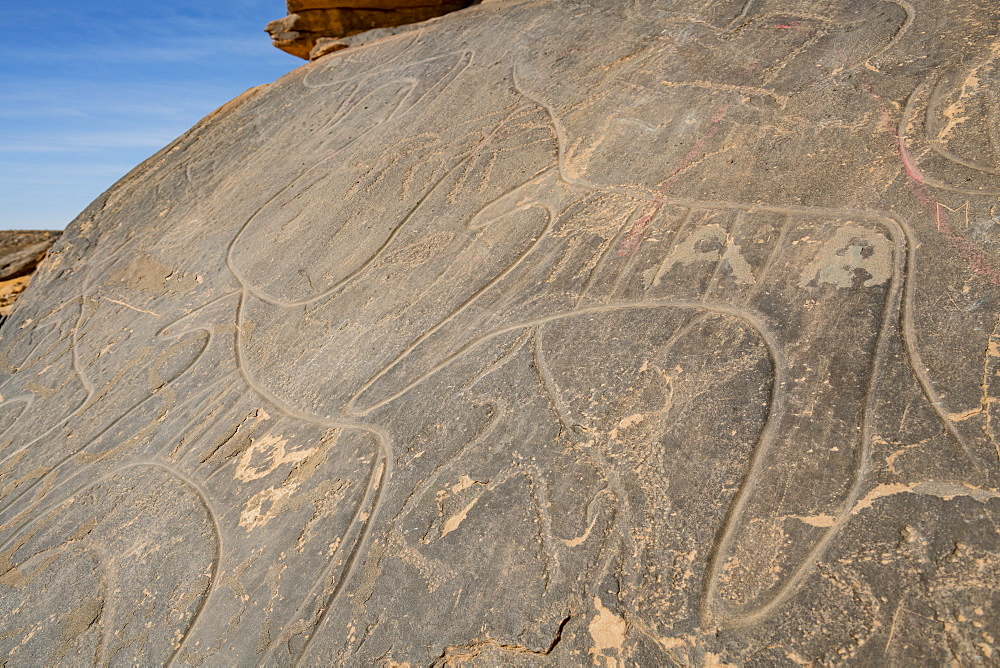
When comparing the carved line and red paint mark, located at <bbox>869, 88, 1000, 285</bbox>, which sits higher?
red paint mark, located at <bbox>869, 88, 1000, 285</bbox>

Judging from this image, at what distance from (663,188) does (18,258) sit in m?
5.53

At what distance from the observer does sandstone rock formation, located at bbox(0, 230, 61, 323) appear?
4922mm

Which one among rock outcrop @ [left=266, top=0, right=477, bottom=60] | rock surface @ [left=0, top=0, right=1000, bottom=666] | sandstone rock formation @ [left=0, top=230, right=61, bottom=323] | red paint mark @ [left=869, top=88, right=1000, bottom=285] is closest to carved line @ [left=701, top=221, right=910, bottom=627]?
rock surface @ [left=0, top=0, right=1000, bottom=666]

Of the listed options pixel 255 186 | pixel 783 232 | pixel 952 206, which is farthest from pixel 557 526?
pixel 255 186

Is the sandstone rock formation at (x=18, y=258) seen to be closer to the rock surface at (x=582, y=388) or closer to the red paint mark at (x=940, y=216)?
the rock surface at (x=582, y=388)

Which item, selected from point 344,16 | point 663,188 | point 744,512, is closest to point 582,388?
point 744,512

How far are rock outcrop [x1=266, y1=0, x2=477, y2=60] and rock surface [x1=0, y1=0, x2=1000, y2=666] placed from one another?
282 cm

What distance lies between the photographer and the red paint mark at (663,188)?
7.52 ft

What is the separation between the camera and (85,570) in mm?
2137

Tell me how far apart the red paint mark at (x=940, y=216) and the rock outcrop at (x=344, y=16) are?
14.7ft

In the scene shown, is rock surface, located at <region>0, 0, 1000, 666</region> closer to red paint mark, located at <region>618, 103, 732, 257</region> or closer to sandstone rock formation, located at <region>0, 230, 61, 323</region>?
red paint mark, located at <region>618, 103, 732, 257</region>

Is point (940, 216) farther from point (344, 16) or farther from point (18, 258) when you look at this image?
point (18, 258)

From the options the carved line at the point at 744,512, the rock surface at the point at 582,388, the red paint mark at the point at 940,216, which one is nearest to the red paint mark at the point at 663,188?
the rock surface at the point at 582,388

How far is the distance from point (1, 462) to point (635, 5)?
3684 mm
